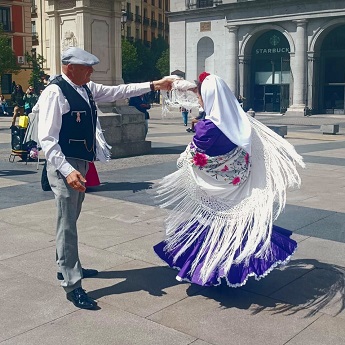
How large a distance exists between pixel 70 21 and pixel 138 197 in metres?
5.67

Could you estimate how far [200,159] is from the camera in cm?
439

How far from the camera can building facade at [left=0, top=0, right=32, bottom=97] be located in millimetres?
47906

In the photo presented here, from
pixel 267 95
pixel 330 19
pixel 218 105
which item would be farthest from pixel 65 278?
pixel 267 95

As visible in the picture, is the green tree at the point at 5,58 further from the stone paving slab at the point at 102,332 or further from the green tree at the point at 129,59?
the stone paving slab at the point at 102,332

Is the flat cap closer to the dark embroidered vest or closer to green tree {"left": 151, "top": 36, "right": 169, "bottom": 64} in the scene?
the dark embroidered vest

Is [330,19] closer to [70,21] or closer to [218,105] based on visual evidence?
[70,21]

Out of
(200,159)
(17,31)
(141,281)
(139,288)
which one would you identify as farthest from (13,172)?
(17,31)

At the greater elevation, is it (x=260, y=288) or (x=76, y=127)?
(x=76, y=127)

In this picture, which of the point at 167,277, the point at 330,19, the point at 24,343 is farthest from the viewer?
the point at 330,19

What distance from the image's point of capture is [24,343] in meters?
3.52

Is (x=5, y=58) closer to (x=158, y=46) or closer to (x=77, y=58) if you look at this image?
(x=158, y=46)

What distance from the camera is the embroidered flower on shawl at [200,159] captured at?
437 centimetres

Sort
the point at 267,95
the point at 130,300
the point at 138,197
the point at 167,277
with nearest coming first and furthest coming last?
the point at 130,300, the point at 167,277, the point at 138,197, the point at 267,95

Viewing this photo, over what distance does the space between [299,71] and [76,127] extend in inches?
1276
